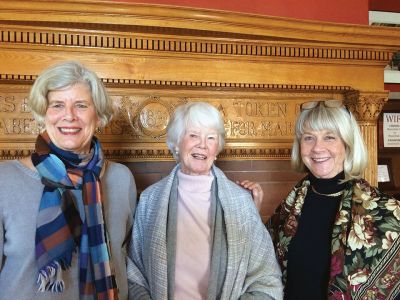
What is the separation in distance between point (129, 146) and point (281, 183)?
0.82m

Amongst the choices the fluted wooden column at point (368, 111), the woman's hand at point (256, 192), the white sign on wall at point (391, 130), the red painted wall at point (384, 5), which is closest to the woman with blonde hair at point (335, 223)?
the woman's hand at point (256, 192)

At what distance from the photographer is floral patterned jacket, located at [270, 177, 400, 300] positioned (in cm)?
129

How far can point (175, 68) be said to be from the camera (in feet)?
6.16

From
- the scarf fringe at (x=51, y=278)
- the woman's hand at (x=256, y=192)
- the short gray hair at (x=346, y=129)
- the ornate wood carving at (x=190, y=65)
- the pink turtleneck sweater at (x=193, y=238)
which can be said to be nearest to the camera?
the scarf fringe at (x=51, y=278)

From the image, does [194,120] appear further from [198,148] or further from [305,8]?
[305,8]

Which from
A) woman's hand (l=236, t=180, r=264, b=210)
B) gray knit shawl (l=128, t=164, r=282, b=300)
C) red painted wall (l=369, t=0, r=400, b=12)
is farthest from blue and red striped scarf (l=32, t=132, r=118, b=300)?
red painted wall (l=369, t=0, r=400, b=12)

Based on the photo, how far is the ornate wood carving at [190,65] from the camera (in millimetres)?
1686

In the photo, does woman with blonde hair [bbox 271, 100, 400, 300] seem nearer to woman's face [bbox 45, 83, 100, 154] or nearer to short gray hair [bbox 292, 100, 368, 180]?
short gray hair [bbox 292, 100, 368, 180]

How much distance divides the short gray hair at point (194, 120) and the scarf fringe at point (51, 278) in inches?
22.1

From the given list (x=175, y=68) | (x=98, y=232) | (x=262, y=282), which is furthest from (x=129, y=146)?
(x=262, y=282)

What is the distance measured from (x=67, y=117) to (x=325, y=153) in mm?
864

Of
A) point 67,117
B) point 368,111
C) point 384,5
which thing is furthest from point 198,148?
point 384,5

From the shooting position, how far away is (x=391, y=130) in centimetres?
303

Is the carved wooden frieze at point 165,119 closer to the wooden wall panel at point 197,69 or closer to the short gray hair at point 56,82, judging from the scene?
the wooden wall panel at point 197,69
